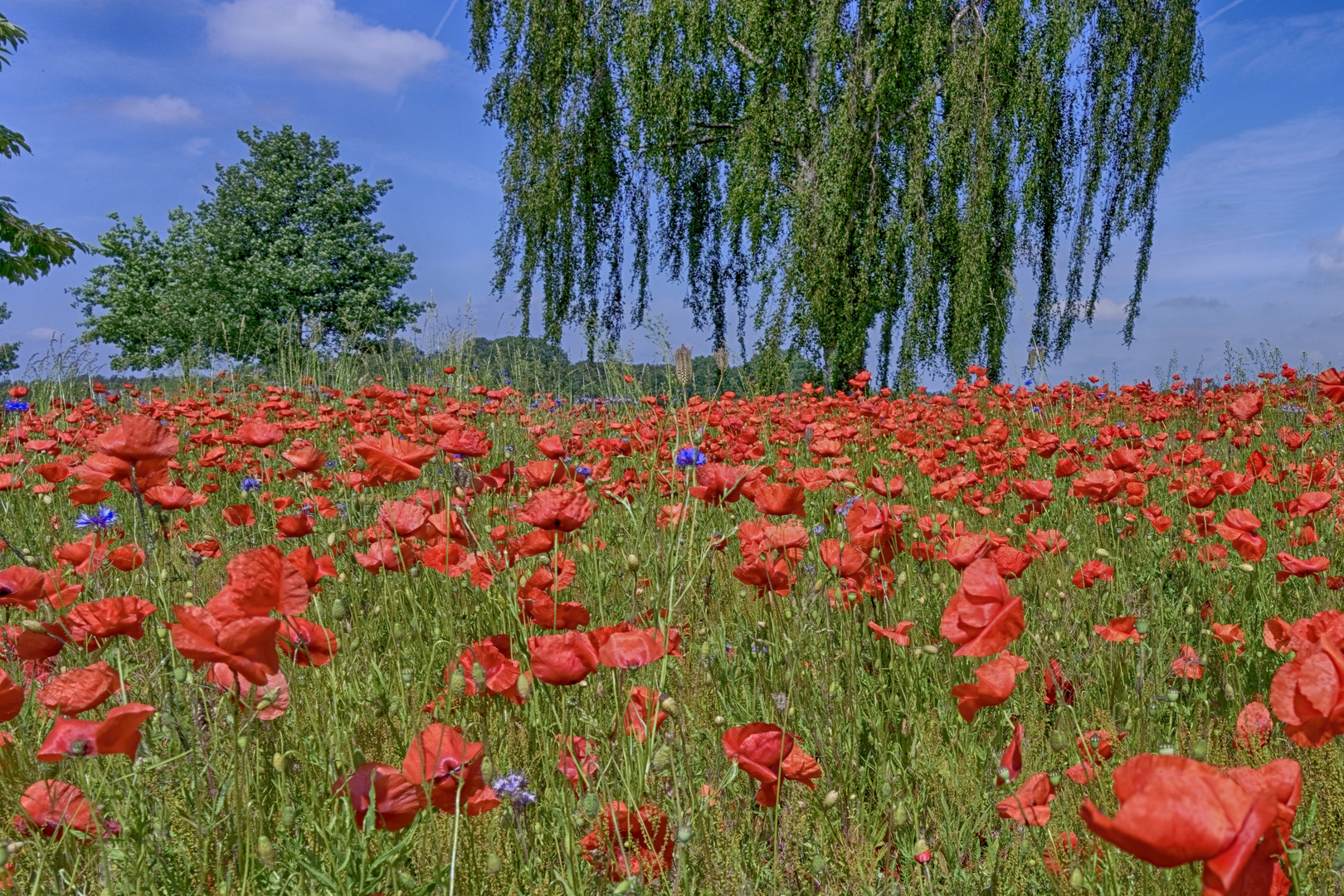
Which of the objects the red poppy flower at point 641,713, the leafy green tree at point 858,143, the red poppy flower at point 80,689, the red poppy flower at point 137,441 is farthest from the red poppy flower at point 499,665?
the leafy green tree at point 858,143

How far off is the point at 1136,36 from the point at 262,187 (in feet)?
67.2

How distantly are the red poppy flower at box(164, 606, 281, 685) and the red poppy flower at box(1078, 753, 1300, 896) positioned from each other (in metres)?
0.60

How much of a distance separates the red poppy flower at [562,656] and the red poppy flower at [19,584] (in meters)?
0.75

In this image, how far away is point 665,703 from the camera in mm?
978

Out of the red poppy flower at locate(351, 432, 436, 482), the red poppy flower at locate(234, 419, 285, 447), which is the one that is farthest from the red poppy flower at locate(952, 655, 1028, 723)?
the red poppy flower at locate(234, 419, 285, 447)

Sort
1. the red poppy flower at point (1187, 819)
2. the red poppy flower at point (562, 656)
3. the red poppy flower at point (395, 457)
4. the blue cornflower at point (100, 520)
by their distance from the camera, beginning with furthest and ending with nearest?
the blue cornflower at point (100, 520) < the red poppy flower at point (395, 457) < the red poppy flower at point (562, 656) < the red poppy flower at point (1187, 819)

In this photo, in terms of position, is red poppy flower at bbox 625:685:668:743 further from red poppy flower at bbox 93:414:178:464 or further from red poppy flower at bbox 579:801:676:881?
red poppy flower at bbox 93:414:178:464

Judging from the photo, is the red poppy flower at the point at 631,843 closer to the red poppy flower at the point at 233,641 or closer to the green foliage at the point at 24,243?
the red poppy flower at the point at 233,641

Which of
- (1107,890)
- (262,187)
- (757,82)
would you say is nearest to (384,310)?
(262,187)

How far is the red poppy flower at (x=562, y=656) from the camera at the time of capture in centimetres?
90

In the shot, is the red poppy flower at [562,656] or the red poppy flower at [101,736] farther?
the red poppy flower at [562,656]

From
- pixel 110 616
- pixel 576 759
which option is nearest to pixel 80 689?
pixel 110 616

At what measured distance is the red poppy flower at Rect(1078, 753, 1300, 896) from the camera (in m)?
0.44

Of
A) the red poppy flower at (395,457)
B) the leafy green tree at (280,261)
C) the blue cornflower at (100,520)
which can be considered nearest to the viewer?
the red poppy flower at (395,457)
